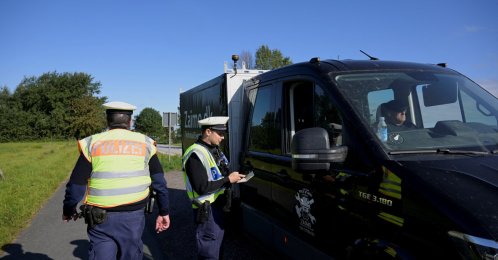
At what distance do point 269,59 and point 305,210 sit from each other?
37.6 metres

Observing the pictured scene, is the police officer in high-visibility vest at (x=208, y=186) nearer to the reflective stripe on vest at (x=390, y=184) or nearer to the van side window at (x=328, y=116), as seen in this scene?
the van side window at (x=328, y=116)

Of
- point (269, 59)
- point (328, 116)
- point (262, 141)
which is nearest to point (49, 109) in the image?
point (269, 59)

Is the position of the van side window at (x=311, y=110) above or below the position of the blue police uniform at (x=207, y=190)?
above

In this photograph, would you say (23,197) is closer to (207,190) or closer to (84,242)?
(84,242)

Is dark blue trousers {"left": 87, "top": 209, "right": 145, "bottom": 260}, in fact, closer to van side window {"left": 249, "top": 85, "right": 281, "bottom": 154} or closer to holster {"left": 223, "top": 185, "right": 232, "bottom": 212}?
holster {"left": 223, "top": 185, "right": 232, "bottom": 212}

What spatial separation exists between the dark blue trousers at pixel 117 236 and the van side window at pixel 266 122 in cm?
152

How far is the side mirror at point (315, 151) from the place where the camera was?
2572 millimetres

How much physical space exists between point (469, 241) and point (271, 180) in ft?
7.82

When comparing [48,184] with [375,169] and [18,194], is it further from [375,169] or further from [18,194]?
[375,169]

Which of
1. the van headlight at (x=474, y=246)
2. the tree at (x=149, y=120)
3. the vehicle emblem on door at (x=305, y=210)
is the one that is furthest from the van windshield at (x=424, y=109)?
the tree at (x=149, y=120)

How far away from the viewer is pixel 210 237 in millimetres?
3814

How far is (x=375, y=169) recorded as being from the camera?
8.20ft

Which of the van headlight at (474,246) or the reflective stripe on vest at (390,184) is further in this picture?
the reflective stripe on vest at (390,184)

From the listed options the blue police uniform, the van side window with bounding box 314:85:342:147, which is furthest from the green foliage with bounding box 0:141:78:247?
the van side window with bounding box 314:85:342:147
